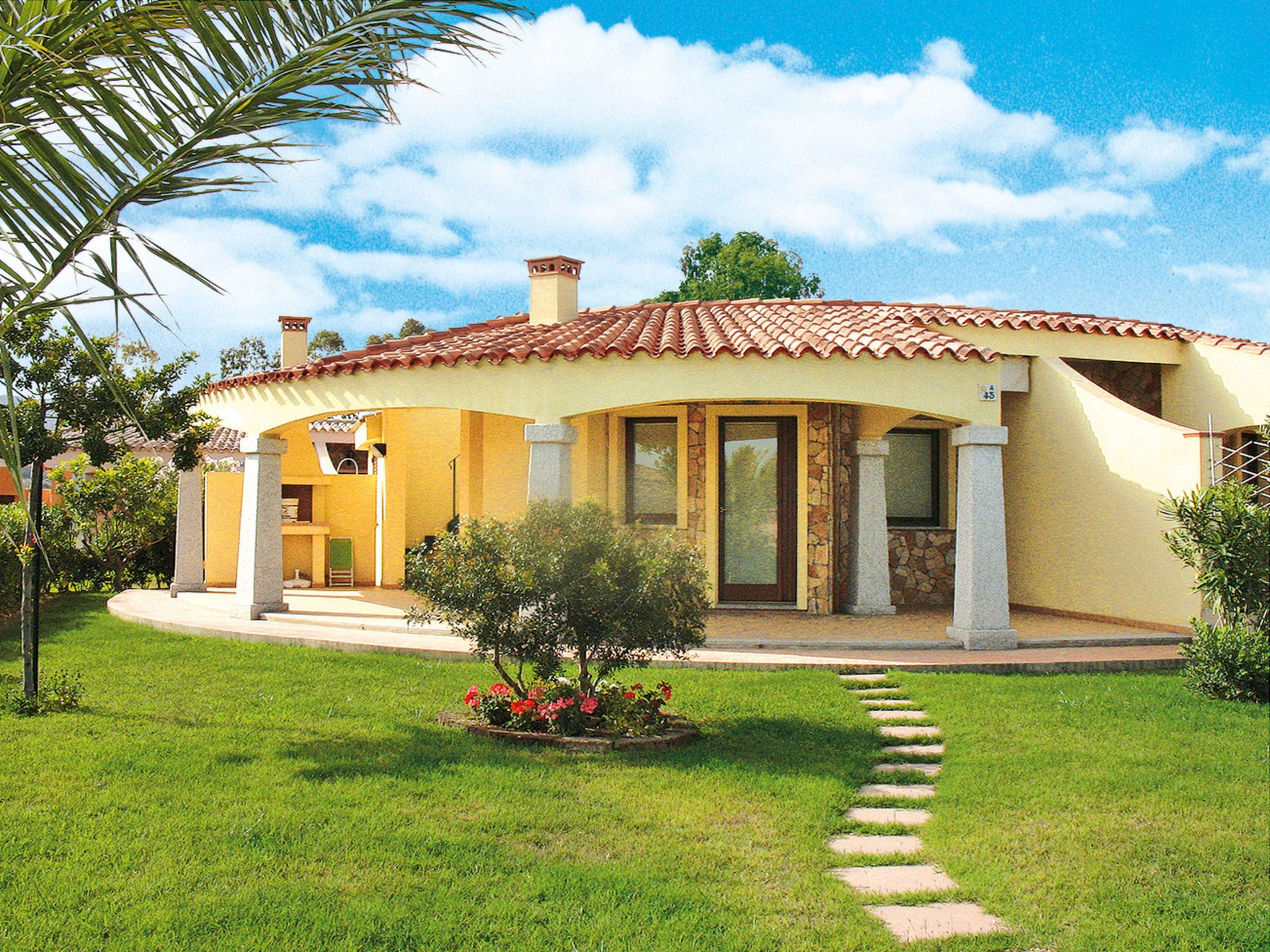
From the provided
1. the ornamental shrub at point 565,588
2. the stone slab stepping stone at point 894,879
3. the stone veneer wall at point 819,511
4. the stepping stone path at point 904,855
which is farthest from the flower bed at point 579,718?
the stone veneer wall at point 819,511

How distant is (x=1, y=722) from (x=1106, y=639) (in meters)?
11.6

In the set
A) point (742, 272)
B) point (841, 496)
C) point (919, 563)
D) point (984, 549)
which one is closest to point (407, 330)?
point (742, 272)

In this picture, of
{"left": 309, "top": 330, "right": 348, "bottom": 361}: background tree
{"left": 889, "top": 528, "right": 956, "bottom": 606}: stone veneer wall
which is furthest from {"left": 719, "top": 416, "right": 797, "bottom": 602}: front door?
{"left": 309, "top": 330, "right": 348, "bottom": 361}: background tree

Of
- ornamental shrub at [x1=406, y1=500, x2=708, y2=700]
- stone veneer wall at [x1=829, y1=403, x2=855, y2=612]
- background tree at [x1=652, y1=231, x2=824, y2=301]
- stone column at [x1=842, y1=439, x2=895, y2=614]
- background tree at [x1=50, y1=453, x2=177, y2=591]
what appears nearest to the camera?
ornamental shrub at [x1=406, y1=500, x2=708, y2=700]

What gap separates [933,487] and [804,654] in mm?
5930

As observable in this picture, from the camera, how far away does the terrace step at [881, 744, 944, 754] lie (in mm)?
8516

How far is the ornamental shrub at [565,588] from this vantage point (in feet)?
27.9

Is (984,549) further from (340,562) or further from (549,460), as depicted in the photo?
(340,562)

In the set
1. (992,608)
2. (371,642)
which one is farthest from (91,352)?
(992,608)

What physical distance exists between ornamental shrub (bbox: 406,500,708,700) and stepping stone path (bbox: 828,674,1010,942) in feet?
6.37

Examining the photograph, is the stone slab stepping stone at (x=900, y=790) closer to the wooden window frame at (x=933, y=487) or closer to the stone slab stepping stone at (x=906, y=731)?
the stone slab stepping stone at (x=906, y=731)

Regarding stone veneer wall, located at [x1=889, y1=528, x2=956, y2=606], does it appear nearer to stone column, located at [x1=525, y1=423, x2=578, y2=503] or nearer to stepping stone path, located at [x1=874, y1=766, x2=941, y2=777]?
stone column, located at [x1=525, y1=423, x2=578, y2=503]

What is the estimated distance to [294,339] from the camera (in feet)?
62.4

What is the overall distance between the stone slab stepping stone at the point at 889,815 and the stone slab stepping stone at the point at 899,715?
2.10 meters
